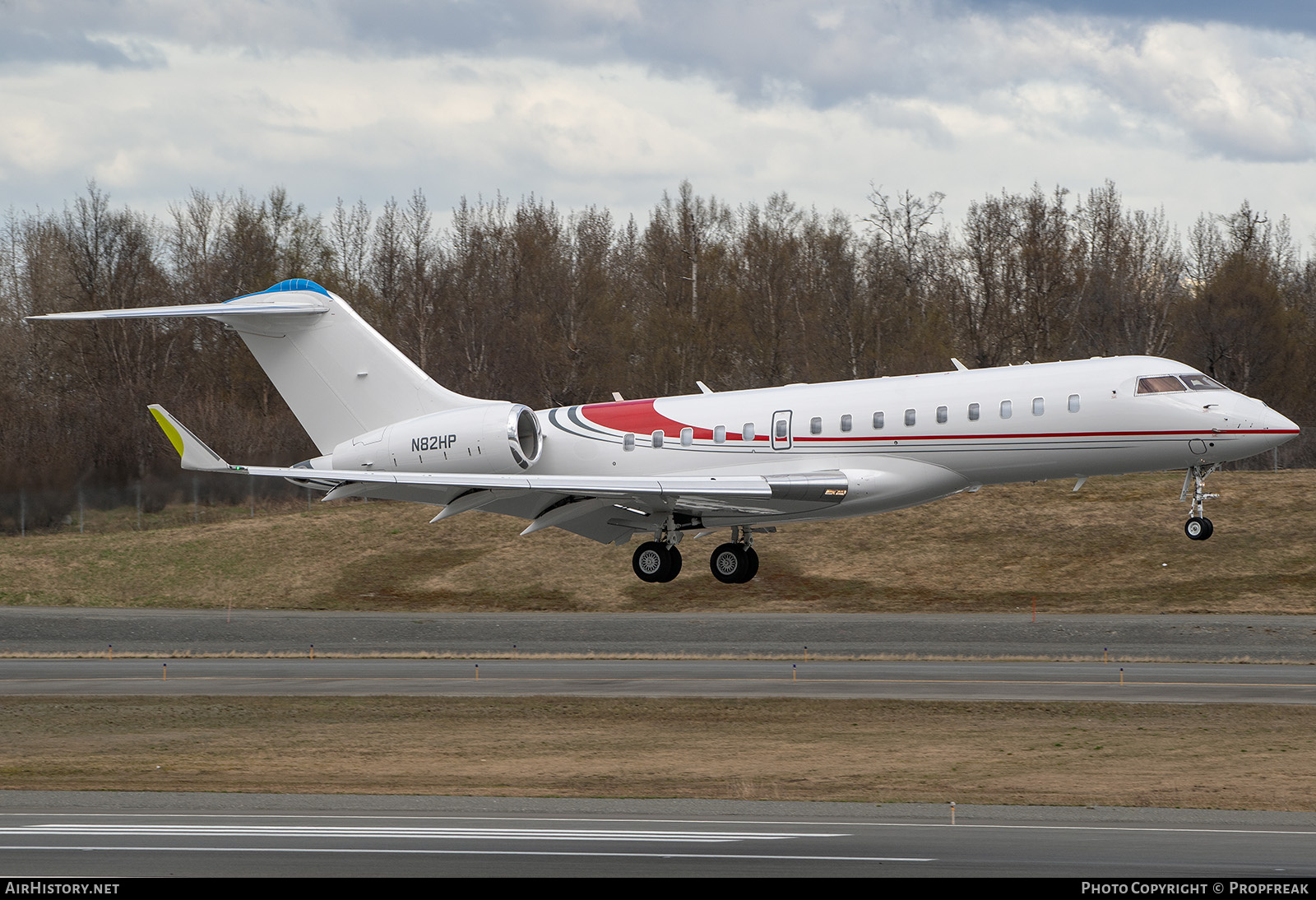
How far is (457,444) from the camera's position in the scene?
96.0 ft

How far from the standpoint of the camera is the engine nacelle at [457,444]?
1149 inches

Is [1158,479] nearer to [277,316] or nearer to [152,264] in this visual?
[277,316]

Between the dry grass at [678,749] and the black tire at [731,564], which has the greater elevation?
the black tire at [731,564]

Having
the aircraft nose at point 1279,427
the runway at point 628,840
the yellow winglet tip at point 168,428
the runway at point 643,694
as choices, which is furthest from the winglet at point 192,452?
the aircraft nose at point 1279,427

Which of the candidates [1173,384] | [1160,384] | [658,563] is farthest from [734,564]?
[1173,384]

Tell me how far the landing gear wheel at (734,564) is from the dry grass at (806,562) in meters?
22.3

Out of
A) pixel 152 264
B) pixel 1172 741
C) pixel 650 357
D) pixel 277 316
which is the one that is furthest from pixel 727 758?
pixel 152 264

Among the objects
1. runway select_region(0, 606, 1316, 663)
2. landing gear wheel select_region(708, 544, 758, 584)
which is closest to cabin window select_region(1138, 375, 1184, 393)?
landing gear wheel select_region(708, 544, 758, 584)

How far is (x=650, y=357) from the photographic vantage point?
73.8 meters

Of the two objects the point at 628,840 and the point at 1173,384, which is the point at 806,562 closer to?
the point at 1173,384

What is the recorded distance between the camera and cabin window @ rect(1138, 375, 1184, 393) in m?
25.2

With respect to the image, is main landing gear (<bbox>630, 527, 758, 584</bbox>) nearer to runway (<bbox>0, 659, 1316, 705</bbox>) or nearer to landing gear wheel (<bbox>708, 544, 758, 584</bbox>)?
landing gear wheel (<bbox>708, 544, 758, 584</bbox>)

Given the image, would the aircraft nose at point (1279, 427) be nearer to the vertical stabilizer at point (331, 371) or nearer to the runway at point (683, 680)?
the runway at point (683, 680)
